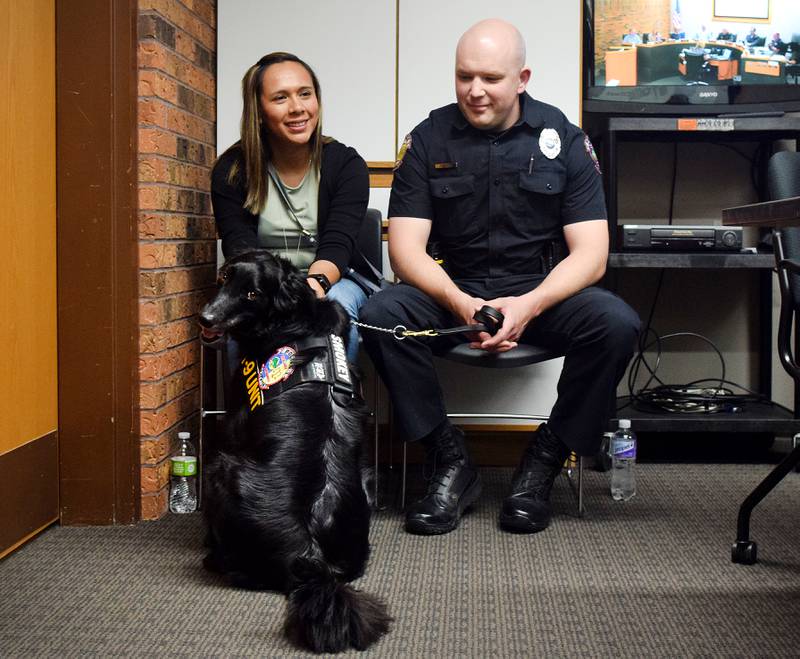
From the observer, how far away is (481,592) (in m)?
2.01

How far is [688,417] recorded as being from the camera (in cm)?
323

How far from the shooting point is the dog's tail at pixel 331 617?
1.63 m

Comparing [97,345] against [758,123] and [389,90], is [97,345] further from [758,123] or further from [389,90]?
[758,123]

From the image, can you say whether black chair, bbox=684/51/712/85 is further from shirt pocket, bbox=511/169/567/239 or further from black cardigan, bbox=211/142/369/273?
black cardigan, bbox=211/142/369/273

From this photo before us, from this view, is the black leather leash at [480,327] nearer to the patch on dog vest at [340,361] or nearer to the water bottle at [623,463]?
the patch on dog vest at [340,361]

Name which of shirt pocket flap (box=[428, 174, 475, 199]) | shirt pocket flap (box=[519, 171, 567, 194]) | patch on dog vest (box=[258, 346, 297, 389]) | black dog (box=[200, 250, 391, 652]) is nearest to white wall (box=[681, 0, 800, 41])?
shirt pocket flap (box=[519, 171, 567, 194])

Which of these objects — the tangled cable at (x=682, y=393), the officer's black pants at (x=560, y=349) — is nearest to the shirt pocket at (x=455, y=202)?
A: the officer's black pants at (x=560, y=349)

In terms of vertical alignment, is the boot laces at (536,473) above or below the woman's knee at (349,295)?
below

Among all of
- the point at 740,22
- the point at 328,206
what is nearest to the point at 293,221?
the point at 328,206

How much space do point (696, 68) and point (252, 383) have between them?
204cm

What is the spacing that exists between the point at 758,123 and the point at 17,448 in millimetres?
2442

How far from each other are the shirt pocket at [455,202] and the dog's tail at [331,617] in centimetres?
133

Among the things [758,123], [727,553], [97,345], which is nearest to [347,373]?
[97,345]

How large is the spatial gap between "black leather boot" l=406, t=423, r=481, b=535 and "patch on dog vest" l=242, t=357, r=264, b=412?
618 mm
